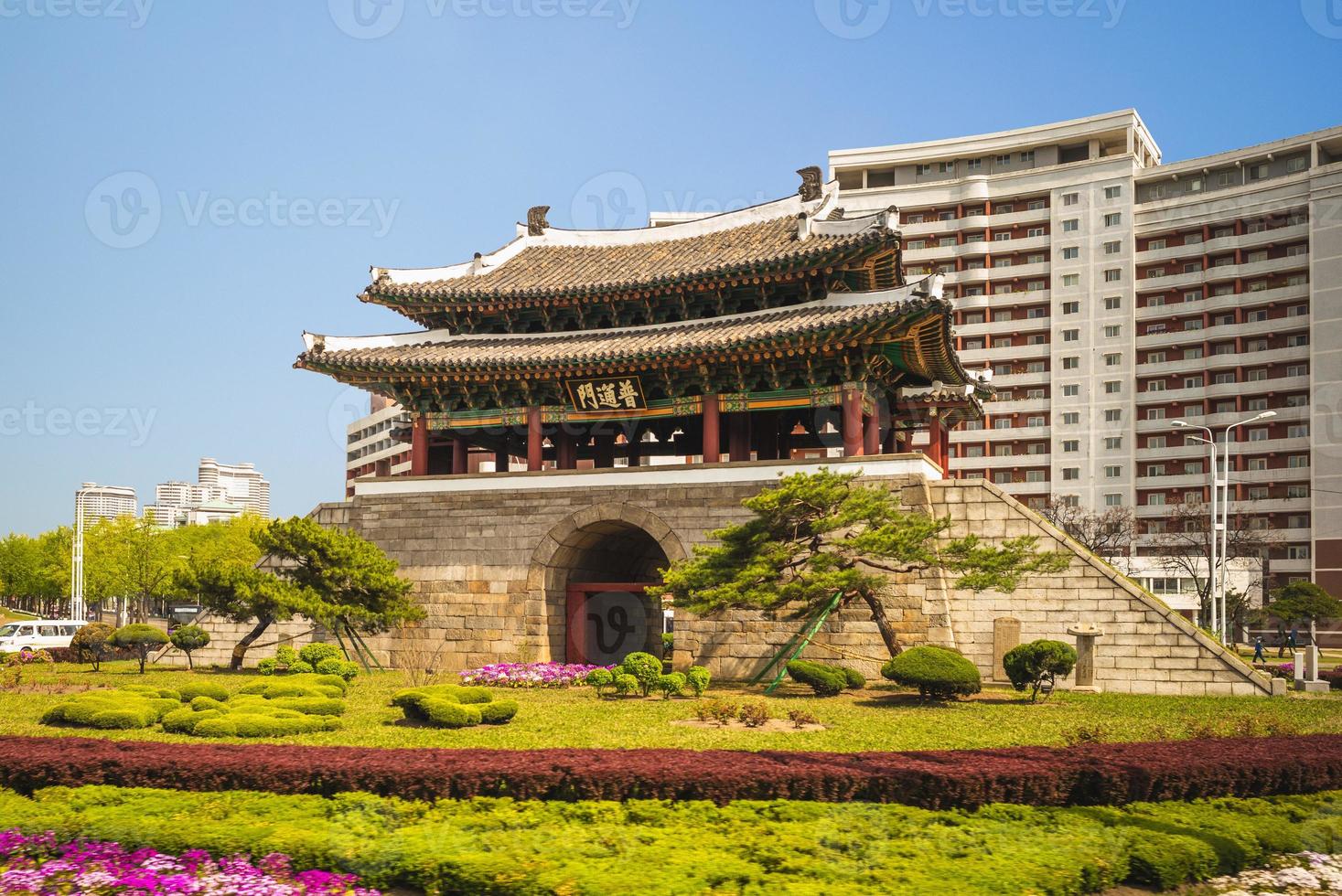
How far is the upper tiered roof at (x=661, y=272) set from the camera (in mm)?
27062

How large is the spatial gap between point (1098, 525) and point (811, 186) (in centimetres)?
4064

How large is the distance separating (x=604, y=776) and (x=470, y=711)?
6162 millimetres

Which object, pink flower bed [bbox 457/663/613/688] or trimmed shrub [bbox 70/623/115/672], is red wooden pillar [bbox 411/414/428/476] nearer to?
pink flower bed [bbox 457/663/613/688]

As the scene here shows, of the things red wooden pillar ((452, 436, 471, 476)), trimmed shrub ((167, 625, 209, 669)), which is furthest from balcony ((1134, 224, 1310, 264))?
trimmed shrub ((167, 625, 209, 669))

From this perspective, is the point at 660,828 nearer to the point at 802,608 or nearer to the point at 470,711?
the point at 470,711

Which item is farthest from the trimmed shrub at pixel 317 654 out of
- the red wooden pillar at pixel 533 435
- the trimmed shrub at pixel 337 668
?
the red wooden pillar at pixel 533 435

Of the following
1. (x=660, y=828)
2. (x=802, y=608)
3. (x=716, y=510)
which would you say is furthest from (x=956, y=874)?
(x=716, y=510)

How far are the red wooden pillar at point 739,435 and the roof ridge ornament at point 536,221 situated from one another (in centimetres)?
1032

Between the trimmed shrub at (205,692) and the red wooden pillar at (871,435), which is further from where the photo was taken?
the red wooden pillar at (871,435)

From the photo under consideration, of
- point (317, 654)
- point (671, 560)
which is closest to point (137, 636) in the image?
point (317, 654)

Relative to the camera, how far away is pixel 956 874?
354 inches

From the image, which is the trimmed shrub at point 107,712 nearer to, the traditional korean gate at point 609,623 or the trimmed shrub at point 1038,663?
the traditional korean gate at point 609,623

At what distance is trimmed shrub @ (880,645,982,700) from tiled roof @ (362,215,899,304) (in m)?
10.4

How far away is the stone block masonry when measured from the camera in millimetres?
22766
